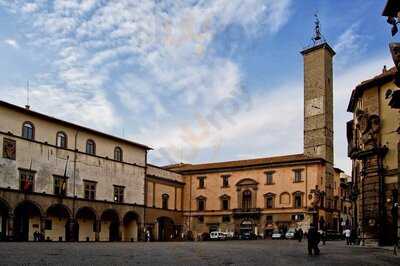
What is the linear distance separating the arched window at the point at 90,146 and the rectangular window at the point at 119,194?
509 cm

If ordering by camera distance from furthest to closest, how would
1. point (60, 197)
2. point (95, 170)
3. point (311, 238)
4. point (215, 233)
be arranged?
point (215, 233) → point (95, 170) → point (60, 197) → point (311, 238)

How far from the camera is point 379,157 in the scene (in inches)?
1391

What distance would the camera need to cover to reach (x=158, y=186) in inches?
2601

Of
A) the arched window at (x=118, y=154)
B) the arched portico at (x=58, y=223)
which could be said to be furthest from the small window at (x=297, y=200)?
the arched portico at (x=58, y=223)

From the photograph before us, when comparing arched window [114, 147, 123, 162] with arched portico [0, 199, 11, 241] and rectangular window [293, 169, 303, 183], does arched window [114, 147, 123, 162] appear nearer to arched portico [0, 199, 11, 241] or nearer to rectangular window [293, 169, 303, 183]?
arched portico [0, 199, 11, 241]

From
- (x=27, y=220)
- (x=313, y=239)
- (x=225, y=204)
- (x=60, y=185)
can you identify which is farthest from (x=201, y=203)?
(x=313, y=239)

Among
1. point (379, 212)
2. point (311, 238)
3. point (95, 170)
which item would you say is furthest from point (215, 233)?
point (311, 238)

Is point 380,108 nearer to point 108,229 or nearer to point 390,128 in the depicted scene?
point 390,128

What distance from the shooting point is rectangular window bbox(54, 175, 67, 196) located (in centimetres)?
4961

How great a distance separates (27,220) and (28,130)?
25.9 feet

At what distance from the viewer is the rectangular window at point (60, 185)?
49606mm

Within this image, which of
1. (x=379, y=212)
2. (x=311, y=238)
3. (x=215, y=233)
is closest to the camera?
(x=311, y=238)

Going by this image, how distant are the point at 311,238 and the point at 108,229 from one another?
35855mm

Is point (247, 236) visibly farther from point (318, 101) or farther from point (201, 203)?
point (318, 101)
